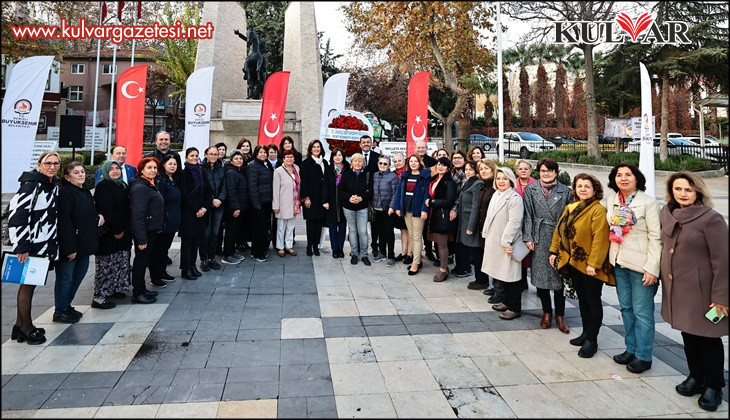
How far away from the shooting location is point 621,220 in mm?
3588

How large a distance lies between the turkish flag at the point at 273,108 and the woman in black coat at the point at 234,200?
3658 millimetres

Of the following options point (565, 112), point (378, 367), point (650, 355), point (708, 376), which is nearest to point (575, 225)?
point (650, 355)

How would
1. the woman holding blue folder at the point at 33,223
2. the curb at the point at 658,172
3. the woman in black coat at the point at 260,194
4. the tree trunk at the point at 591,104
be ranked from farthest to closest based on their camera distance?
1. the tree trunk at the point at 591,104
2. the curb at the point at 658,172
3. the woman in black coat at the point at 260,194
4. the woman holding blue folder at the point at 33,223

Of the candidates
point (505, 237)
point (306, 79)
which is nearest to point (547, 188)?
point (505, 237)

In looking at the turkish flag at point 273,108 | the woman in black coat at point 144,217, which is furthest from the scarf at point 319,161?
the turkish flag at point 273,108

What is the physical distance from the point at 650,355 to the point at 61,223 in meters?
5.27

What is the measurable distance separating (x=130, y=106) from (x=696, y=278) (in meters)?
9.33

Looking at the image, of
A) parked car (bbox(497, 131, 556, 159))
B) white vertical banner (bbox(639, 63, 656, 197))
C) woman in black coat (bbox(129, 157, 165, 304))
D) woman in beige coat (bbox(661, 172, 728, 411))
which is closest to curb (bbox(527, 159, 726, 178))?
parked car (bbox(497, 131, 556, 159))

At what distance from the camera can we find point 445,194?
6.04 meters

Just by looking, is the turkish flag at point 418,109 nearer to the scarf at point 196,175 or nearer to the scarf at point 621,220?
the scarf at point 196,175

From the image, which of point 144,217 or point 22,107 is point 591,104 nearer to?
point 144,217

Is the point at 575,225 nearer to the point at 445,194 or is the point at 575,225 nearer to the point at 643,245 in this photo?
the point at 643,245

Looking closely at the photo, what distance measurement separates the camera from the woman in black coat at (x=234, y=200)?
6.66m

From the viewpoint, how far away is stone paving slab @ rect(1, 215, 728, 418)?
10.0 feet
